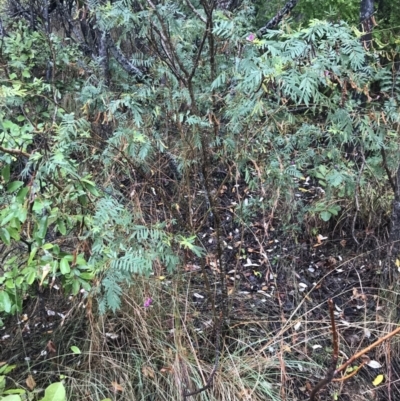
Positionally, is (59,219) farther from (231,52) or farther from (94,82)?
(94,82)

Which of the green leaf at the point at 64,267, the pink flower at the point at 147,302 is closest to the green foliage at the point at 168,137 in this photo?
the green leaf at the point at 64,267

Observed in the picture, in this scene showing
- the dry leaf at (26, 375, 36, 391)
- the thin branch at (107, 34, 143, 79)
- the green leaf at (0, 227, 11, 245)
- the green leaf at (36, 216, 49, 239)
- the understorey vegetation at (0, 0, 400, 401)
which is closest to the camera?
the green leaf at (0, 227, 11, 245)

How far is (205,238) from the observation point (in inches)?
116

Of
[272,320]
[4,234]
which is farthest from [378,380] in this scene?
[4,234]

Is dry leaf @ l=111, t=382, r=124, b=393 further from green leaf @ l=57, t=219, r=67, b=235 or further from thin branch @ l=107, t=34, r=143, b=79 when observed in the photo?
thin branch @ l=107, t=34, r=143, b=79

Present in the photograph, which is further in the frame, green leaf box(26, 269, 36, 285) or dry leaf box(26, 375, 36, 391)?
dry leaf box(26, 375, 36, 391)

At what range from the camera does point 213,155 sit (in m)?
2.38

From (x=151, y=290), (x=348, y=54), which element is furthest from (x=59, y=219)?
(x=348, y=54)

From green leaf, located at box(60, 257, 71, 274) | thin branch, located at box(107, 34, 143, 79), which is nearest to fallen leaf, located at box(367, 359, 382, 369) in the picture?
green leaf, located at box(60, 257, 71, 274)

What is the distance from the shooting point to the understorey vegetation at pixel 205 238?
5.46ft

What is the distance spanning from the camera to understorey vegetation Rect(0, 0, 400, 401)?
1.66m

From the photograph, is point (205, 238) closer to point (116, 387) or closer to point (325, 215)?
point (325, 215)

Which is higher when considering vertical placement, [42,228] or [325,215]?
[42,228]

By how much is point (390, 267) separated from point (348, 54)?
1.16 metres
